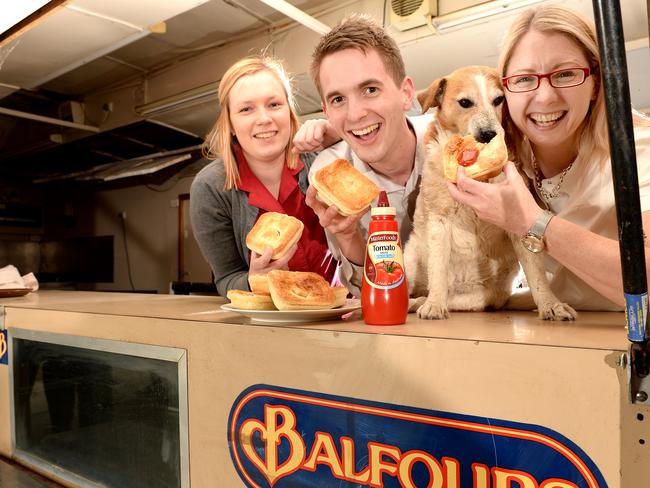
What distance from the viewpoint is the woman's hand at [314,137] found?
167 cm

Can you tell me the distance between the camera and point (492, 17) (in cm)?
254

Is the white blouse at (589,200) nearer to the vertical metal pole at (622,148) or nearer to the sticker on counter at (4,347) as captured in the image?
the vertical metal pole at (622,148)

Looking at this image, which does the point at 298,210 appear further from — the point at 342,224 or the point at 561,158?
the point at 561,158

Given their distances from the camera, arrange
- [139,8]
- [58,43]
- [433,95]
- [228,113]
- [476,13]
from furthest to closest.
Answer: [58,43], [139,8], [476,13], [228,113], [433,95]

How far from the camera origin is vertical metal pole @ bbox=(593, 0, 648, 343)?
480mm

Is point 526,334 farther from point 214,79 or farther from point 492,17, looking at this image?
point 214,79

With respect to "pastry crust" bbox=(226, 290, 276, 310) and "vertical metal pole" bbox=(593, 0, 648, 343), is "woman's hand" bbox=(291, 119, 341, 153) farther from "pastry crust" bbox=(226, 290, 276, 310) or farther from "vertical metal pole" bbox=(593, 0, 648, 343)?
"vertical metal pole" bbox=(593, 0, 648, 343)

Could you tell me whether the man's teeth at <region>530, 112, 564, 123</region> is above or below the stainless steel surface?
above

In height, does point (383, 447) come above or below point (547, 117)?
below

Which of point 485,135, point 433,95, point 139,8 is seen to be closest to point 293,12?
point 139,8

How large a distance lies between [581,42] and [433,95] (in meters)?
0.34

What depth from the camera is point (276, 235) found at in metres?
1.31

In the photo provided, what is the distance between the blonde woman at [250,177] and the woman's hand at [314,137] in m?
0.08

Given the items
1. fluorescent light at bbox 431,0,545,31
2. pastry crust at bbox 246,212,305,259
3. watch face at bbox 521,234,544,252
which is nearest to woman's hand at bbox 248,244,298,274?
pastry crust at bbox 246,212,305,259
